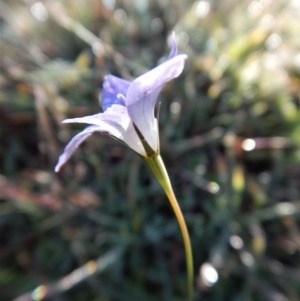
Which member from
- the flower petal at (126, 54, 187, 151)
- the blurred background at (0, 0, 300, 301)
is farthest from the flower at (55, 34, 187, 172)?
the blurred background at (0, 0, 300, 301)

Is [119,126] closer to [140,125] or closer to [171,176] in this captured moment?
[140,125]

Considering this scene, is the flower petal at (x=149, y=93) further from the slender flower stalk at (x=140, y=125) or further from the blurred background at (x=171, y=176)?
the blurred background at (x=171, y=176)

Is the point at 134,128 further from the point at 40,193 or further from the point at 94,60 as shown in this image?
the point at 94,60

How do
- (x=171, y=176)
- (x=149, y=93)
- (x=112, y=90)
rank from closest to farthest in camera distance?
(x=149, y=93) < (x=112, y=90) < (x=171, y=176)

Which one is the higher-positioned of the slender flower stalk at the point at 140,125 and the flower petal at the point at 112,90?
the flower petal at the point at 112,90

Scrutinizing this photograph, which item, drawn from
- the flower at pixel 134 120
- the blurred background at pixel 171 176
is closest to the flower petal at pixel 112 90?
the flower at pixel 134 120

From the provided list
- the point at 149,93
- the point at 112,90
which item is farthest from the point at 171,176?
the point at 149,93

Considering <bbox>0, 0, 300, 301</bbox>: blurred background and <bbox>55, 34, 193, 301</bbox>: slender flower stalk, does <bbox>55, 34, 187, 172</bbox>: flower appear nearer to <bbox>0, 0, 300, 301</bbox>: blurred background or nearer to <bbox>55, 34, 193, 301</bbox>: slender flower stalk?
<bbox>55, 34, 193, 301</bbox>: slender flower stalk
